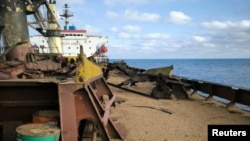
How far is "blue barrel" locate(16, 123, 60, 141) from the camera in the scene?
3480 millimetres

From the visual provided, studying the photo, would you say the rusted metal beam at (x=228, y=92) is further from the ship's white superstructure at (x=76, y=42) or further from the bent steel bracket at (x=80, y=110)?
the ship's white superstructure at (x=76, y=42)

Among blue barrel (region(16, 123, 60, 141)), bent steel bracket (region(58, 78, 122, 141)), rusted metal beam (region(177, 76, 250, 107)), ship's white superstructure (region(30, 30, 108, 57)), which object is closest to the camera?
blue barrel (region(16, 123, 60, 141))

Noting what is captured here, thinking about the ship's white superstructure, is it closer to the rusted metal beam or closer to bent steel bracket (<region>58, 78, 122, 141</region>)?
the rusted metal beam

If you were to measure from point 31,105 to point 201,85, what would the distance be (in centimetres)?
729

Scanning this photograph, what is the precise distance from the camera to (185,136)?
5449mm

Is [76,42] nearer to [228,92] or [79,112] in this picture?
[228,92]

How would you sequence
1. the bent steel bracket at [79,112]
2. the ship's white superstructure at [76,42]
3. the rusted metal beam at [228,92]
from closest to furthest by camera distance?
the bent steel bracket at [79,112] → the rusted metal beam at [228,92] → the ship's white superstructure at [76,42]

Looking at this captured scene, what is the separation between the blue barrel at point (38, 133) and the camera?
3480 mm

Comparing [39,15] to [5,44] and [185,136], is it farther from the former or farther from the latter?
[185,136]

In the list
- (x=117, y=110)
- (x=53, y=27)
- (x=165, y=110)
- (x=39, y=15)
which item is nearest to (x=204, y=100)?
(x=165, y=110)

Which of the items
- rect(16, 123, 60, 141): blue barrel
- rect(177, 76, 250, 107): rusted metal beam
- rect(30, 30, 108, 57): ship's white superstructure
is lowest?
rect(177, 76, 250, 107): rusted metal beam

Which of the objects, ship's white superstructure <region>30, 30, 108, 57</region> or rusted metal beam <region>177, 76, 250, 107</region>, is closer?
rusted metal beam <region>177, 76, 250, 107</region>

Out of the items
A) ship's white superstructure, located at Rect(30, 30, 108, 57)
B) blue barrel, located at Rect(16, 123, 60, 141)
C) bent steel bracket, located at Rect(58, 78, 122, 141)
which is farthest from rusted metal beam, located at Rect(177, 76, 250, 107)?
ship's white superstructure, located at Rect(30, 30, 108, 57)

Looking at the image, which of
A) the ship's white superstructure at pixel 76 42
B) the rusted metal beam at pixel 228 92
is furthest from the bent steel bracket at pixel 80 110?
the ship's white superstructure at pixel 76 42
